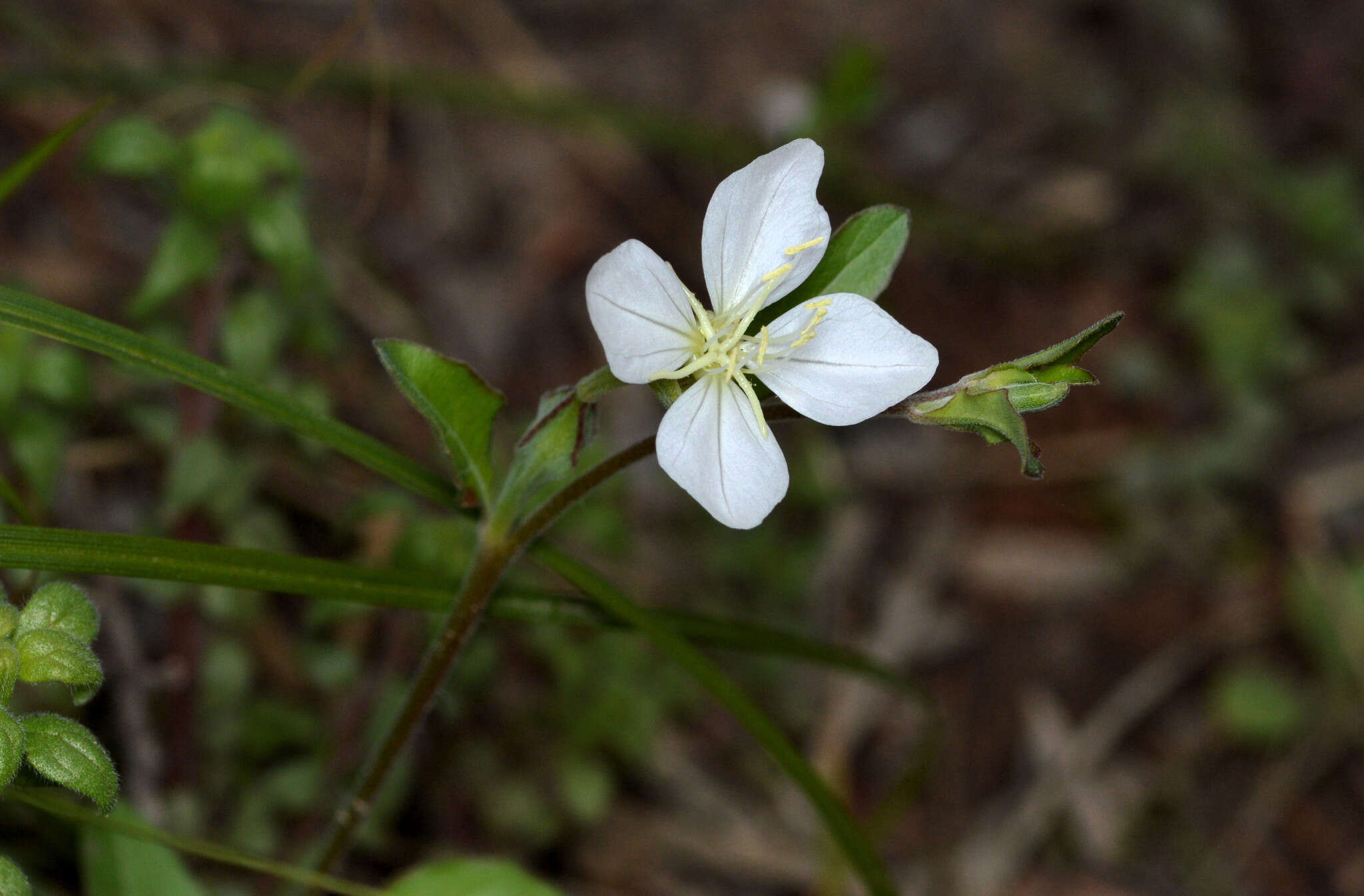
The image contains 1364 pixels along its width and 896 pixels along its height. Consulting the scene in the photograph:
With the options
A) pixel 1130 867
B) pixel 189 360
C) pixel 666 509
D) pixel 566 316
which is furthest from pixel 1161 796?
pixel 189 360

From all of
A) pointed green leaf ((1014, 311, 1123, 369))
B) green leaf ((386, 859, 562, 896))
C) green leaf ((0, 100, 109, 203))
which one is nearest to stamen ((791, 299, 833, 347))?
pointed green leaf ((1014, 311, 1123, 369))

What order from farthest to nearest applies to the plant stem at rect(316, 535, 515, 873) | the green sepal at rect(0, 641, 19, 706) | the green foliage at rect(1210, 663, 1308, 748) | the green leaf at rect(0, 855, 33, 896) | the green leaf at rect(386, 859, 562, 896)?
Answer: the green foliage at rect(1210, 663, 1308, 748) < the green leaf at rect(386, 859, 562, 896) < the plant stem at rect(316, 535, 515, 873) < the green sepal at rect(0, 641, 19, 706) < the green leaf at rect(0, 855, 33, 896)

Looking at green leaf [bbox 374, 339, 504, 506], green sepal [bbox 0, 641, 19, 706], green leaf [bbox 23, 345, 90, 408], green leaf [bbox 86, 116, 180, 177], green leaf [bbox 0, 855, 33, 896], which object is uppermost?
green leaf [bbox 86, 116, 180, 177]

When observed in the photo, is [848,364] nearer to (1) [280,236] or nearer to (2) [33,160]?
(1) [280,236]

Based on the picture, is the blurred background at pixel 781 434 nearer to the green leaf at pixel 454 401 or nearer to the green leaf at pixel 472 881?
the green leaf at pixel 472 881

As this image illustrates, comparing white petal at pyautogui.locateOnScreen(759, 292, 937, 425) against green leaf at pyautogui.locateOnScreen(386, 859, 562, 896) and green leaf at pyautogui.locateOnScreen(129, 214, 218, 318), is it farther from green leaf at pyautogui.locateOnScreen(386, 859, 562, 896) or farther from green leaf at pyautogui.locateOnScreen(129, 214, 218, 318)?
green leaf at pyautogui.locateOnScreen(129, 214, 218, 318)

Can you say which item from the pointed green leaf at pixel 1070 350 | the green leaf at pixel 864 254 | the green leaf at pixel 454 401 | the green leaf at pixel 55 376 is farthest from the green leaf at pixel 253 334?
the pointed green leaf at pixel 1070 350
